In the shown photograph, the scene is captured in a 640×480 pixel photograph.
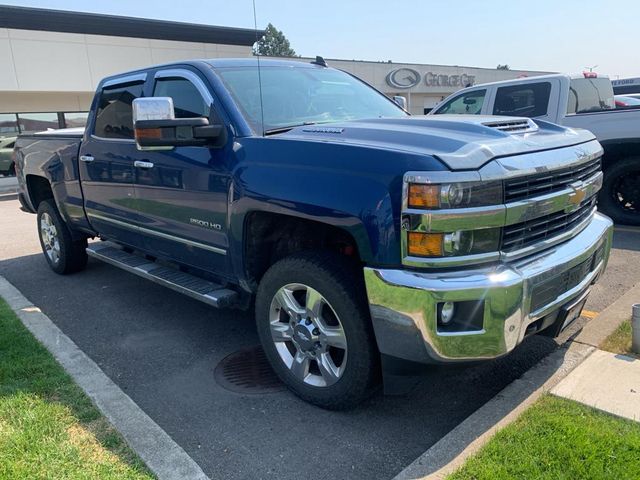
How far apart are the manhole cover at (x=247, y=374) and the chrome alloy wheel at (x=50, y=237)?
337 centimetres

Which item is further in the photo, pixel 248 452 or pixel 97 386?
pixel 97 386

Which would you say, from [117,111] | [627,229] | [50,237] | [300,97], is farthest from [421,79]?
[300,97]

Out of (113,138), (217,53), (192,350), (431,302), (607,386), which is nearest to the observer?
(431,302)

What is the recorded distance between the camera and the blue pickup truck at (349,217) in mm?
2502

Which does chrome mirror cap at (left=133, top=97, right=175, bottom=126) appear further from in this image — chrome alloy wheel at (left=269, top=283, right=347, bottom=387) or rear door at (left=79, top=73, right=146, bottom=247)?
chrome alloy wheel at (left=269, top=283, right=347, bottom=387)

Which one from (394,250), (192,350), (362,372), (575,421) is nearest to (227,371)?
(192,350)

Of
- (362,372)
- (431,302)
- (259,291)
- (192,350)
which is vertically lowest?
(192,350)

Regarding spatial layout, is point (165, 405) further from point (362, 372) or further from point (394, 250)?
point (394, 250)

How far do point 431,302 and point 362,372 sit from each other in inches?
25.6

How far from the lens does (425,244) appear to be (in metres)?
2.49

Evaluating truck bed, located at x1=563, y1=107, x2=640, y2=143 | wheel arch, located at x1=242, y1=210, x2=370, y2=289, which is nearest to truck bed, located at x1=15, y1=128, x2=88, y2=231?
wheel arch, located at x1=242, y1=210, x2=370, y2=289

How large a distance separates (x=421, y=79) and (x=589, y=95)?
2592cm

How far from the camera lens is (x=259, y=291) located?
332cm

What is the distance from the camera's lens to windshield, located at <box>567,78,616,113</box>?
7492 mm
